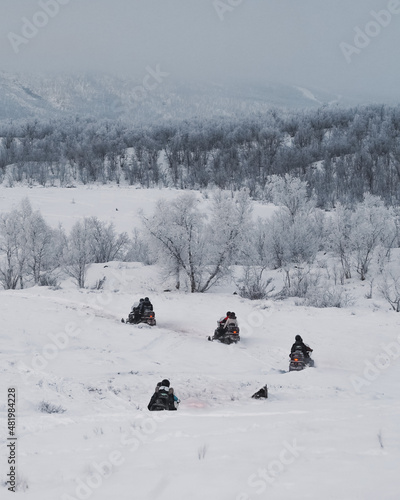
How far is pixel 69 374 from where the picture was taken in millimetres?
11164

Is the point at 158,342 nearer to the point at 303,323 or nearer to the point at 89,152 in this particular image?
the point at 303,323

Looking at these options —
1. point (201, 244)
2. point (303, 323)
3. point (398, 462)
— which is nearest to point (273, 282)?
point (201, 244)

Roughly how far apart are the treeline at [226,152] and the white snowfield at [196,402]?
53.5 meters

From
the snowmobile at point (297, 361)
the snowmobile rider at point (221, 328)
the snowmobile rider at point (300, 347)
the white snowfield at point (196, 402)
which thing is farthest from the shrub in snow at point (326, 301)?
the snowmobile at point (297, 361)

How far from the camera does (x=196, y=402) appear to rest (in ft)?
32.0

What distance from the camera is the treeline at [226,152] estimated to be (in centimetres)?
7981

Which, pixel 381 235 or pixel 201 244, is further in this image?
pixel 381 235

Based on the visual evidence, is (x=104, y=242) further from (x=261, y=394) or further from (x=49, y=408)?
(x=49, y=408)

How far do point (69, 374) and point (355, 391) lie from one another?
7.45 metres

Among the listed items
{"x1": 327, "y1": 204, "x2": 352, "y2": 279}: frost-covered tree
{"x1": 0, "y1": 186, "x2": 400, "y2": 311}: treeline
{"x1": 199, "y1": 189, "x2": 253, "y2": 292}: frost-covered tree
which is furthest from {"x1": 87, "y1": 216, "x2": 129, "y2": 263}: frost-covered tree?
{"x1": 327, "y1": 204, "x2": 352, "y2": 279}: frost-covered tree

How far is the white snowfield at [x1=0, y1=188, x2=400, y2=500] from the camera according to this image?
3846 mm

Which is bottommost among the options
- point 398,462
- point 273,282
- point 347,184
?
point 273,282

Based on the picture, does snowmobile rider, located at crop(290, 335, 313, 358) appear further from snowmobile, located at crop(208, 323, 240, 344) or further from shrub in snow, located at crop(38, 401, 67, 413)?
shrub in snow, located at crop(38, 401, 67, 413)

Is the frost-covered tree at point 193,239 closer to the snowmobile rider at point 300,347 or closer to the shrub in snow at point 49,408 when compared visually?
the snowmobile rider at point 300,347
